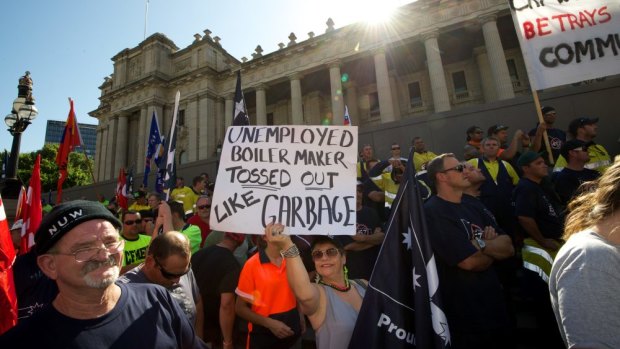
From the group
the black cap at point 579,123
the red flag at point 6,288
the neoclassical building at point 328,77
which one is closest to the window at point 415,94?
the neoclassical building at point 328,77

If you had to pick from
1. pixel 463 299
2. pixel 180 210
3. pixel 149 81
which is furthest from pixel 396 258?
pixel 149 81

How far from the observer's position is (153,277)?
8.43 feet

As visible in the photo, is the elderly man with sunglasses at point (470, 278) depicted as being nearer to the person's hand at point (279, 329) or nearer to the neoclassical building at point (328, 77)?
the person's hand at point (279, 329)

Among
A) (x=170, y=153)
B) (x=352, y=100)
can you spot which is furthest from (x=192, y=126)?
(x=170, y=153)

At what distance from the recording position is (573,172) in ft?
13.8

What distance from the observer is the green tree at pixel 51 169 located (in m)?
46.0

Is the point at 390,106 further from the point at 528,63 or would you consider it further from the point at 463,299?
the point at 463,299

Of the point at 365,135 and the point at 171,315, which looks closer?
the point at 171,315

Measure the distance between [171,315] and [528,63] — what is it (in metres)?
5.53

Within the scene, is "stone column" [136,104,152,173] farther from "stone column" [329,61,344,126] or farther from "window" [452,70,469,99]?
"window" [452,70,469,99]

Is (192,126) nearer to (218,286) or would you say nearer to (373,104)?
(373,104)

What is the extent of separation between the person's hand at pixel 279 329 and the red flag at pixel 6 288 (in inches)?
68.8

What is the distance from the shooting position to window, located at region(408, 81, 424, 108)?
2888cm

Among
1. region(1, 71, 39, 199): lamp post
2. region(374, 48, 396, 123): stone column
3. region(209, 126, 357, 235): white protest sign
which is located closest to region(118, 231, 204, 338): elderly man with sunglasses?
region(209, 126, 357, 235): white protest sign
